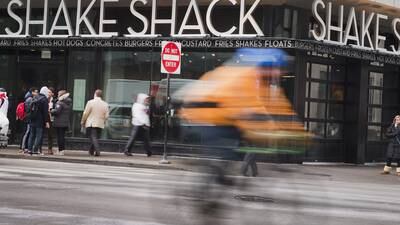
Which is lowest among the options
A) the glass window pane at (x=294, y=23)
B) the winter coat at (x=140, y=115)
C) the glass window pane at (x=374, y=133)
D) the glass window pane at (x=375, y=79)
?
the glass window pane at (x=374, y=133)

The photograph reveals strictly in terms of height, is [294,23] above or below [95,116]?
→ above

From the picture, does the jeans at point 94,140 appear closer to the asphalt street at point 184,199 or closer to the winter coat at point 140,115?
the winter coat at point 140,115

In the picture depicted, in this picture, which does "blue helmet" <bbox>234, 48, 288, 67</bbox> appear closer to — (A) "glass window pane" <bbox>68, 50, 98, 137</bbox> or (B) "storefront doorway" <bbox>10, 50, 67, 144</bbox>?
(A) "glass window pane" <bbox>68, 50, 98, 137</bbox>

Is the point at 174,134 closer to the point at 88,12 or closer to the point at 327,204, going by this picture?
the point at 88,12

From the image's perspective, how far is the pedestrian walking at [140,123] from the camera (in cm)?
1970

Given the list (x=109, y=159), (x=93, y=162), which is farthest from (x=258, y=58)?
(x=109, y=159)

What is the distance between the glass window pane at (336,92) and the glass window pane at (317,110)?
1.91 ft

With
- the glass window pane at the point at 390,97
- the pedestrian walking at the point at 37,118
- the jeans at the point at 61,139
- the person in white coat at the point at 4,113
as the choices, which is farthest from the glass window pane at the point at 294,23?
the person in white coat at the point at 4,113

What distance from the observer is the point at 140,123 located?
64.8 feet

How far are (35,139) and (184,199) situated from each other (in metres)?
12.6

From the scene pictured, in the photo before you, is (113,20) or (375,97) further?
(375,97)

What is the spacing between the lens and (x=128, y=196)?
10.3 m

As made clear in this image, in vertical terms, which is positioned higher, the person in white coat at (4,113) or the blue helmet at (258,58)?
the blue helmet at (258,58)

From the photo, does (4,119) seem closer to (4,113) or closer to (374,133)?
(4,113)
